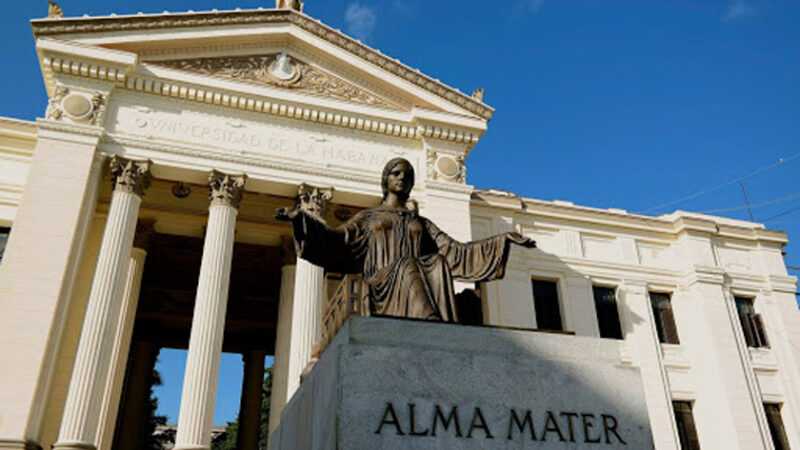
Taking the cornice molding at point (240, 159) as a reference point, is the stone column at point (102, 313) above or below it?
below

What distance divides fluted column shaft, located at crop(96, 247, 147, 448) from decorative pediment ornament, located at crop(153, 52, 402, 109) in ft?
19.3

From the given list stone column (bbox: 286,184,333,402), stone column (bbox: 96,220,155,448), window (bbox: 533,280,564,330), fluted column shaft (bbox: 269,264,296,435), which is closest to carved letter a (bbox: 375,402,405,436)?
stone column (bbox: 286,184,333,402)

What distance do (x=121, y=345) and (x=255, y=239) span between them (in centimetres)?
529

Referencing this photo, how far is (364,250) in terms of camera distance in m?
6.19

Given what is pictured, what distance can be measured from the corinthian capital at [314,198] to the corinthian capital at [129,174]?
4.13m

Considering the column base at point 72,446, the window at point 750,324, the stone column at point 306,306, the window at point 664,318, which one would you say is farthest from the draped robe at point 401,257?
the window at point 750,324

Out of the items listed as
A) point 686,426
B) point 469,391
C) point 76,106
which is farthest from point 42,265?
point 686,426

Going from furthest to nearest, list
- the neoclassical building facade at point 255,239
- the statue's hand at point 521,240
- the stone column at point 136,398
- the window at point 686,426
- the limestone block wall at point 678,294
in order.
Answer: the stone column at point 136,398 → the limestone block wall at point 678,294 → the window at point 686,426 → the neoclassical building facade at point 255,239 → the statue's hand at point 521,240

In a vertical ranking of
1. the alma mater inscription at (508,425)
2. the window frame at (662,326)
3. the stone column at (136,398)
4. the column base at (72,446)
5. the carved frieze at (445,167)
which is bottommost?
the alma mater inscription at (508,425)

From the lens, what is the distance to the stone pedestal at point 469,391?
413 cm

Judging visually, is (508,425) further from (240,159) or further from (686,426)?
(686,426)

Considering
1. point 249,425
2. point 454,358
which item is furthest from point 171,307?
point 454,358

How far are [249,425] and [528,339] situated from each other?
20.6 m

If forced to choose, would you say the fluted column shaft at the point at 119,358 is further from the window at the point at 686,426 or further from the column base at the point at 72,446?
the window at the point at 686,426
